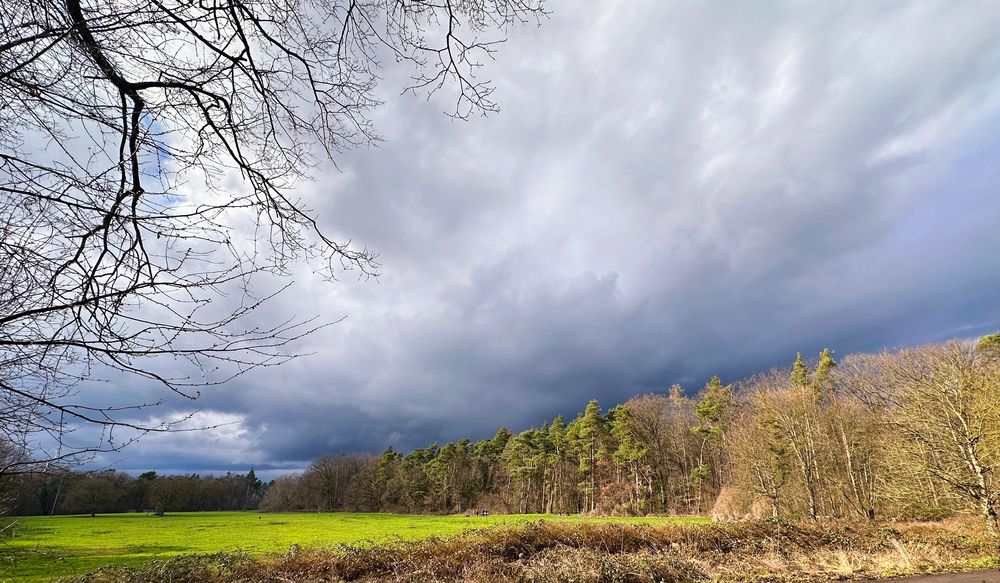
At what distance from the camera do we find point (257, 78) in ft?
8.38

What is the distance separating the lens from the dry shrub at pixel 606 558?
11.2 metres

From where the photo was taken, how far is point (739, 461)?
112ft

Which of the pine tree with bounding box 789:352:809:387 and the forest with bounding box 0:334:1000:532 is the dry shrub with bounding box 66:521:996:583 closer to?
the forest with bounding box 0:334:1000:532

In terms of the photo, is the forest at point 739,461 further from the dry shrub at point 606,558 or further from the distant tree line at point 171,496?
the dry shrub at point 606,558

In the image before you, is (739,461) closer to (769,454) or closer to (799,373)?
(769,454)

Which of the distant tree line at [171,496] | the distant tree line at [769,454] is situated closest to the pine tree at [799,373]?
the distant tree line at [769,454]

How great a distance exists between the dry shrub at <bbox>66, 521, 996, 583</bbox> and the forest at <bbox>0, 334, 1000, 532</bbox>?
486 cm

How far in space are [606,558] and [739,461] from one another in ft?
91.7

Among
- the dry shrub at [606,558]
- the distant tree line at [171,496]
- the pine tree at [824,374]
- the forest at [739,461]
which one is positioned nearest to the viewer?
the dry shrub at [606,558]

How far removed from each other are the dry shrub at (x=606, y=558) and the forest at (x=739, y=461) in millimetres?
4864

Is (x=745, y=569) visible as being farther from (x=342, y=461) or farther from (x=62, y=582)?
(x=342, y=461)

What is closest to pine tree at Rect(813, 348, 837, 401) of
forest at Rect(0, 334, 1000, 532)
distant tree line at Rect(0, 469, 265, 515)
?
forest at Rect(0, 334, 1000, 532)


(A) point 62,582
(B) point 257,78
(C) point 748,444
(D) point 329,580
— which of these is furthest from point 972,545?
(A) point 62,582

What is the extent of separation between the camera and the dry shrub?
36.9ft
